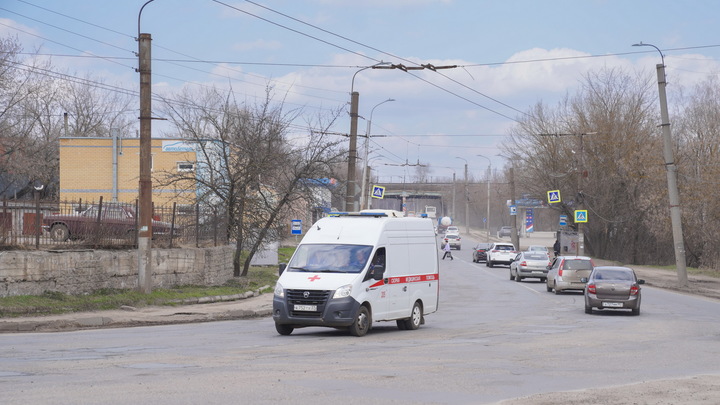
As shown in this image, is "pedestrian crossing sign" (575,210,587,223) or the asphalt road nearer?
the asphalt road

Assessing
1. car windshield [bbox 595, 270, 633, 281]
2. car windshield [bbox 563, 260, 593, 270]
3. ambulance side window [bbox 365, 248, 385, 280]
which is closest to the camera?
ambulance side window [bbox 365, 248, 385, 280]

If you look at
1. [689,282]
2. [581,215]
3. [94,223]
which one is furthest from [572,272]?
[581,215]

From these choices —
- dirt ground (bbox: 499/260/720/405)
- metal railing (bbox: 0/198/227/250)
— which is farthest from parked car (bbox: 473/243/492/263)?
dirt ground (bbox: 499/260/720/405)

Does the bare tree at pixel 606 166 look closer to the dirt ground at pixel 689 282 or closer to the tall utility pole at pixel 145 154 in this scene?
the dirt ground at pixel 689 282

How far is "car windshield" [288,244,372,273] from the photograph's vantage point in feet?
61.4

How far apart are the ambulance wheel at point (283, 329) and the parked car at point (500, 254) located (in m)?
43.1

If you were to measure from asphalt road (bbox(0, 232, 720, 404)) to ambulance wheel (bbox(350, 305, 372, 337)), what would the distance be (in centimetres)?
25

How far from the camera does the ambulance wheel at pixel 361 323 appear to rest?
1798cm

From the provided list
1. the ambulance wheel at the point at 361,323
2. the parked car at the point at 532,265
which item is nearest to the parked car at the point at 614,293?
the ambulance wheel at the point at 361,323

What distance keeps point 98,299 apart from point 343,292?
892cm

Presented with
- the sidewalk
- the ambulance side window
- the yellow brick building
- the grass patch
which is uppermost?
the yellow brick building

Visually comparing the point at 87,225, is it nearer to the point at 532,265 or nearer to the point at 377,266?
the point at 377,266

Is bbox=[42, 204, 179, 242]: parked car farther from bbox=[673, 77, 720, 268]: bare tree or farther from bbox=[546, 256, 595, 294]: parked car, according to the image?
bbox=[673, 77, 720, 268]: bare tree

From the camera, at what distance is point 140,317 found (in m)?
22.1
